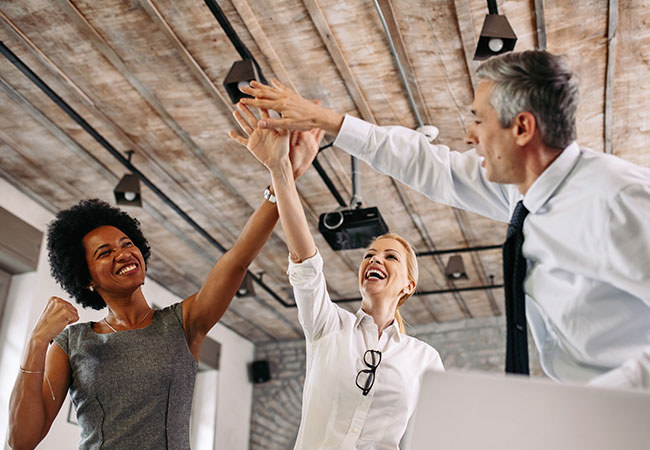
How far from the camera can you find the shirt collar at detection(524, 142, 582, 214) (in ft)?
4.73

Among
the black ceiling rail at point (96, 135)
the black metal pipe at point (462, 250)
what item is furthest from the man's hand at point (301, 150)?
the black metal pipe at point (462, 250)

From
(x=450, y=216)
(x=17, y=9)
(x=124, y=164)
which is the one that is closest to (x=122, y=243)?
(x=17, y=9)

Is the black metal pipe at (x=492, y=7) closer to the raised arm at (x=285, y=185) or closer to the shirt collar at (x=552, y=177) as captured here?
the raised arm at (x=285, y=185)

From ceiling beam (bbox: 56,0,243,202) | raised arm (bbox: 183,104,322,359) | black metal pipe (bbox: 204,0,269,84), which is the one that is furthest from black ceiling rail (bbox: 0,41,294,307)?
raised arm (bbox: 183,104,322,359)

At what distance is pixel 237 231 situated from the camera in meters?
6.83

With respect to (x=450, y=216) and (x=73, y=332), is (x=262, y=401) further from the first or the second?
(x=73, y=332)

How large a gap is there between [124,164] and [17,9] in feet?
5.29

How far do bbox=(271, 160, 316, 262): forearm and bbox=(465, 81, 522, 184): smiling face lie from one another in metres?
0.66

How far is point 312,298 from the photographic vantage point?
216 centimetres

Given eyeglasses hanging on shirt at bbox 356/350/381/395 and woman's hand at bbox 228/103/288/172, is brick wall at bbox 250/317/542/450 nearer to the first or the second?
eyeglasses hanging on shirt at bbox 356/350/381/395

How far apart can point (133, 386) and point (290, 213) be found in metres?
0.67

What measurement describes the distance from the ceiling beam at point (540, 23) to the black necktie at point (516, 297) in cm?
284

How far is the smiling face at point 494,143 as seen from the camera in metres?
1.53

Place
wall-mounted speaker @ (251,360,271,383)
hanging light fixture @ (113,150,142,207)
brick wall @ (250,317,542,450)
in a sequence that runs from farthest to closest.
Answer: wall-mounted speaker @ (251,360,271,383) → brick wall @ (250,317,542,450) → hanging light fixture @ (113,150,142,207)
